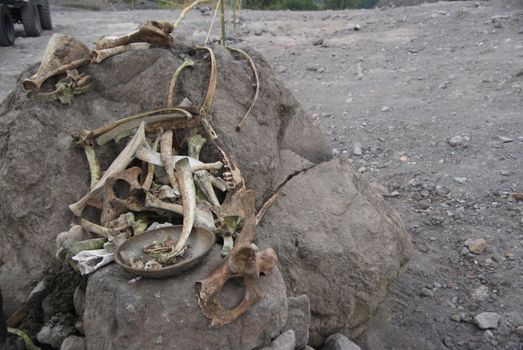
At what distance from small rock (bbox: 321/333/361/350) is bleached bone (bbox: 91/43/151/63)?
6.25 ft

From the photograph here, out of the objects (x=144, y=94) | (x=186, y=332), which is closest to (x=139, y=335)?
(x=186, y=332)

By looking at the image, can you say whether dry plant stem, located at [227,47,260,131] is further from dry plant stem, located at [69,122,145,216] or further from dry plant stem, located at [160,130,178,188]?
dry plant stem, located at [69,122,145,216]

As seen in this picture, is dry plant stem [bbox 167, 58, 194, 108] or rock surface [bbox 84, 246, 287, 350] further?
dry plant stem [bbox 167, 58, 194, 108]

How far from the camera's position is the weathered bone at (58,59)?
9.15 ft

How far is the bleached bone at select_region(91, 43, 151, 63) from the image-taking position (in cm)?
298

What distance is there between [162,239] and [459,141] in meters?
3.60

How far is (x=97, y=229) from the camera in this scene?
2.21 m

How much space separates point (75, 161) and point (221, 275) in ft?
3.96

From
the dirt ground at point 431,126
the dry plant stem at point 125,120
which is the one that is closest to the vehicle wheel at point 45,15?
the dirt ground at point 431,126

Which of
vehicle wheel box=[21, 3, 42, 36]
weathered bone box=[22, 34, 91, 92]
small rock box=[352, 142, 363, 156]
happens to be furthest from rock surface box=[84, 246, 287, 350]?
vehicle wheel box=[21, 3, 42, 36]

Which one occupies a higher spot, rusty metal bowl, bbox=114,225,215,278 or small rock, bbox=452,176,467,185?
rusty metal bowl, bbox=114,225,215,278

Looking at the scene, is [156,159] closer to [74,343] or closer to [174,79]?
[174,79]

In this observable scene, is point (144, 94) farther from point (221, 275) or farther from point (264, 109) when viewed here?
point (221, 275)

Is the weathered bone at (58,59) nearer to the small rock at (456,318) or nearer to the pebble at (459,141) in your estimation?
the small rock at (456,318)
